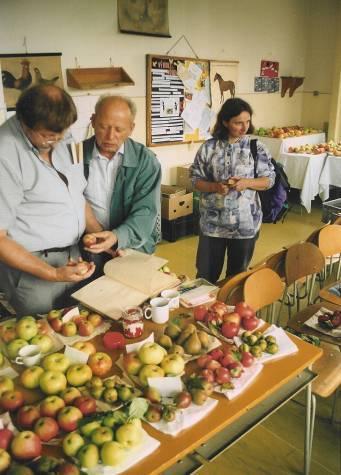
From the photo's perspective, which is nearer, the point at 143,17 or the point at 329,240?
the point at 329,240

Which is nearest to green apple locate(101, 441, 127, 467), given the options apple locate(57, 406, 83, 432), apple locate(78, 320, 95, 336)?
apple locate(57, 406, 83, 432)

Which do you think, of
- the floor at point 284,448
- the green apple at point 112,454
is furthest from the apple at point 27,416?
the floor at point 284,448

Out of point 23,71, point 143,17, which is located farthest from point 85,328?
point 143,17

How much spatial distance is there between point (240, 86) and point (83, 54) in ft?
8.61

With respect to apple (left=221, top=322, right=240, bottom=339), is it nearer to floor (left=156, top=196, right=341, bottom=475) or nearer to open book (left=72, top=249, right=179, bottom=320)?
open book (left=72, top=249, right=179, bottom=320)

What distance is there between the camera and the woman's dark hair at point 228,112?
2609 mm

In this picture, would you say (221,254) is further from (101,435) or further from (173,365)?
(101,435)

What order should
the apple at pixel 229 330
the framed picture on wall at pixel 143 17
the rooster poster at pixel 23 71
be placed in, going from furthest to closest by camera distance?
the framed picture on wall at pixel 143 17 < the rooster poster at pixel 23 71 < the apple at pixel 229 330

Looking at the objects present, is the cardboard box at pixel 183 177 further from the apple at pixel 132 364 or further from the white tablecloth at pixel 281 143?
the apple at pixel 132 364

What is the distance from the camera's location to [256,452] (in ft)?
6.86

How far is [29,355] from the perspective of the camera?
1.46 meters

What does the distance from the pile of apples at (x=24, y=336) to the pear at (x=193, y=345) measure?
0.47m

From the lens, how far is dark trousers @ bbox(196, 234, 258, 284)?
2.82m

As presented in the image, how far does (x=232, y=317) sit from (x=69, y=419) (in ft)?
2.35
